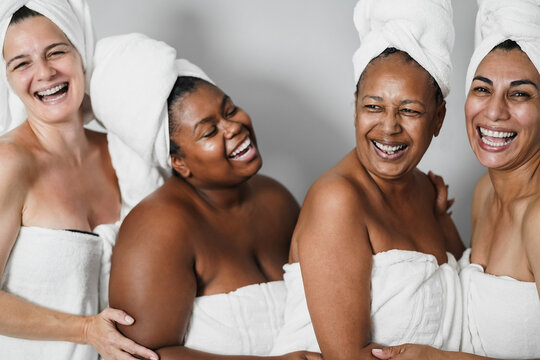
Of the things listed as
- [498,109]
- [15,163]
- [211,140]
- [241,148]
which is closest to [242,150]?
[241,148]

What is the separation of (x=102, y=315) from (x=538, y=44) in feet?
5.34

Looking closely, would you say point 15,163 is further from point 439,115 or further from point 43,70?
point 439,115

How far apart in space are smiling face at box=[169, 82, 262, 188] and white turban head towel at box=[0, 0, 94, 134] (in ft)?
1.44

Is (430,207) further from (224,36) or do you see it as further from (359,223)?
(224,36)

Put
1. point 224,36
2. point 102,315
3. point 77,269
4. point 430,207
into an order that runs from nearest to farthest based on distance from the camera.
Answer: point 102,315 < point 77,269 < point 430,207 < point 224,36

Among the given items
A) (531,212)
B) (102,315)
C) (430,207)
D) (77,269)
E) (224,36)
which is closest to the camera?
(531,212)

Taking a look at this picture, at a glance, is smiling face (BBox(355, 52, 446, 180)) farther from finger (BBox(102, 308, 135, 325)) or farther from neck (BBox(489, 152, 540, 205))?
finger (BBox(102, 308, 135, 325))

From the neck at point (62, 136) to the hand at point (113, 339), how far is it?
25.3 inches

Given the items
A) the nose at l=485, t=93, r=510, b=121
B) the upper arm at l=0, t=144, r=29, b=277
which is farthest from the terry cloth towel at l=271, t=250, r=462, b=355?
the upper arm at l=0, t=144, r=29, b=277

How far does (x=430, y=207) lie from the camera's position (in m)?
2.45

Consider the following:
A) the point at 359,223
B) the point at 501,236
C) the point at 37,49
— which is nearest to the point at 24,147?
the point at 37,49

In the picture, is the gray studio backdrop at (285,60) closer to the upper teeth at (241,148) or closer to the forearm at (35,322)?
the upper teeth at (241,148)

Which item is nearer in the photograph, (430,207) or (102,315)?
(102,315)

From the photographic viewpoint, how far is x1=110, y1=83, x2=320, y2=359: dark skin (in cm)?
210
